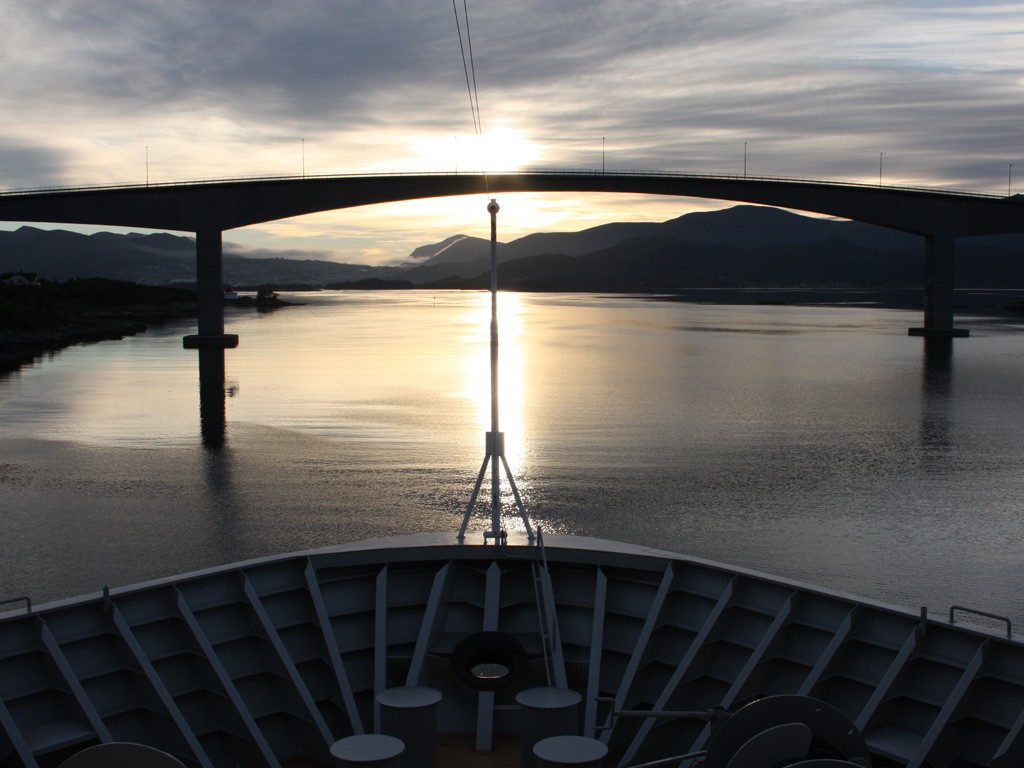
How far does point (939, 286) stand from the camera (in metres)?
71.8

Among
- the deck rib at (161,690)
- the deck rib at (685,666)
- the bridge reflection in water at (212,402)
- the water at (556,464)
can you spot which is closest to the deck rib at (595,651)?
the deck rib at (685,666)

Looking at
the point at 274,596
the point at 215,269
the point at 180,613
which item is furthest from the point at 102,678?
the point at 215,269

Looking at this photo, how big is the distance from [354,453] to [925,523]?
13.8m

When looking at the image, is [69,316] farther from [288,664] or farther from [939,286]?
[288,664]

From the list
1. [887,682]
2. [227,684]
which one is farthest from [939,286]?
[227,684]

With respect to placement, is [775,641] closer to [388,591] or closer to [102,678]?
[388,591]

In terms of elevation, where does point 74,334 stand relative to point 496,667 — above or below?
above

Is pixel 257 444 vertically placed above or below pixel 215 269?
below

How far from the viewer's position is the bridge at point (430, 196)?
2339 inches

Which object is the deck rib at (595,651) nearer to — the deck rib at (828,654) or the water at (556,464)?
the deck rib at (828,654)

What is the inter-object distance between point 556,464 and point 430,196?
42.5 m

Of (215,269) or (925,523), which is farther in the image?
(215,269)

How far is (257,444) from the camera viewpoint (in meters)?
27.2

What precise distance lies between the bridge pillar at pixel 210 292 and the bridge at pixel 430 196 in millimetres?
63
